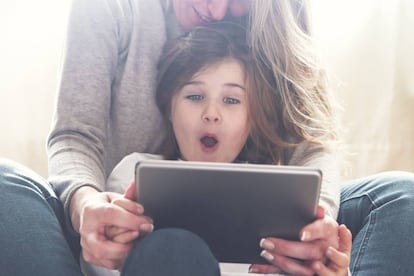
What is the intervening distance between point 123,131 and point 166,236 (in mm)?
408

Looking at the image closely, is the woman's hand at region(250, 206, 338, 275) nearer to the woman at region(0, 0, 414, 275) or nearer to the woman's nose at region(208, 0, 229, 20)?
the woman at region(0, 0, 414, 275)

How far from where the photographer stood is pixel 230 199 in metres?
0.68

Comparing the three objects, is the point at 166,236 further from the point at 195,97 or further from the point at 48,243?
the point at 195,97

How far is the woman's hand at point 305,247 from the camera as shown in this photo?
0.70 metres

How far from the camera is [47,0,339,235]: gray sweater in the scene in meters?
0.94

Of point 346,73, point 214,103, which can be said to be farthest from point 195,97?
point 346,73

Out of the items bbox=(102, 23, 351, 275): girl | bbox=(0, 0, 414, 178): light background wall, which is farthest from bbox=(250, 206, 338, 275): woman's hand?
bbox=(0, 0, 414, 178): light background wall

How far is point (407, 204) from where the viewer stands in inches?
33.4

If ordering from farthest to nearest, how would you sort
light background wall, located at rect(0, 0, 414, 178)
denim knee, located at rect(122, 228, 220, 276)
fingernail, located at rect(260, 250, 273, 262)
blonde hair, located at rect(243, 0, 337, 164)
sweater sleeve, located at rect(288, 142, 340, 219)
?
1. light background wall, located at rect(0, 0, 414, 178)
2. blonde hair, located at rect(243, 0, 337, 164)
3. sweater sleeve, located at rect(288, 142, 340, 219)
4. fingernail, located at rect(260, 250, 273, 262)
5. denim knee, located at rect(122, 228, 220, 276)

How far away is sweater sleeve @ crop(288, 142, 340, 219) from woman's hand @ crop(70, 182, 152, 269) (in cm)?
31

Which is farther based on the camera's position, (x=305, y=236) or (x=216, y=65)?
(x=216, y=65)

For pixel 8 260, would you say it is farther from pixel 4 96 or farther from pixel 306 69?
pixel 4 96

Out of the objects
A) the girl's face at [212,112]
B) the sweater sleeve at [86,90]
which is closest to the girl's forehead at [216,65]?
the girl's face at [212,112]

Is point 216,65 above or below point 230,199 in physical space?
above
